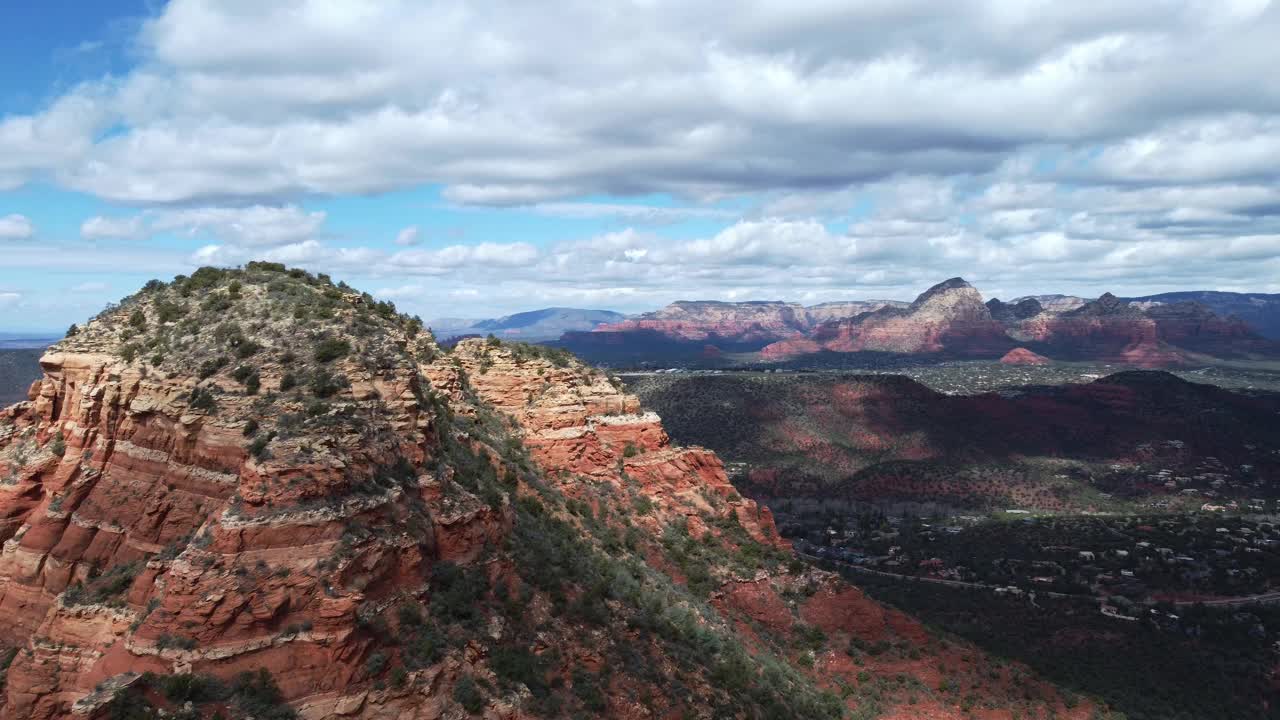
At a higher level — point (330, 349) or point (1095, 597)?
point (330, 349)

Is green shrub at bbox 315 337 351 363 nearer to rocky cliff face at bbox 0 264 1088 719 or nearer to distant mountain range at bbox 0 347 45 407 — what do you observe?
rocky cliff face at bbox 0 264 1088 719

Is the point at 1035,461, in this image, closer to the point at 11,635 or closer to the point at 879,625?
the point at 879,625

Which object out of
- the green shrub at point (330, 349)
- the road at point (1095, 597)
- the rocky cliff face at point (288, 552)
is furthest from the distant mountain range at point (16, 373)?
the green shrub at point (330, 349)

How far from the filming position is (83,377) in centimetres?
2498

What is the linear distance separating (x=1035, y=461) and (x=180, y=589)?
151m

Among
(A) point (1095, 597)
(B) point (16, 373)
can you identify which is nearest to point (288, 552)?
(A) point (1095, 597)

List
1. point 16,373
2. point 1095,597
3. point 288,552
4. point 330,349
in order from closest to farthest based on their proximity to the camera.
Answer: point 288,552 < point 330,349 < point 1095,597 < point 16,373

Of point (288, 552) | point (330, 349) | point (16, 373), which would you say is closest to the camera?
point (288, 552)

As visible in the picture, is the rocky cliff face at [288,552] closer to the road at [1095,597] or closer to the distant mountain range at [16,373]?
the road at [1095,597]

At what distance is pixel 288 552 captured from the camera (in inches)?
781

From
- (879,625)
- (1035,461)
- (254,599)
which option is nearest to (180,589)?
(254,599)

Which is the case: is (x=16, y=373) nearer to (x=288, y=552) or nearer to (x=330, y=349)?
(x=330, y=349)

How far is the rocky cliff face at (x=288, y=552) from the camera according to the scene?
62.2 feet

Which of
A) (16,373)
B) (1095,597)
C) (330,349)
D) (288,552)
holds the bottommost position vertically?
(1095,597)
